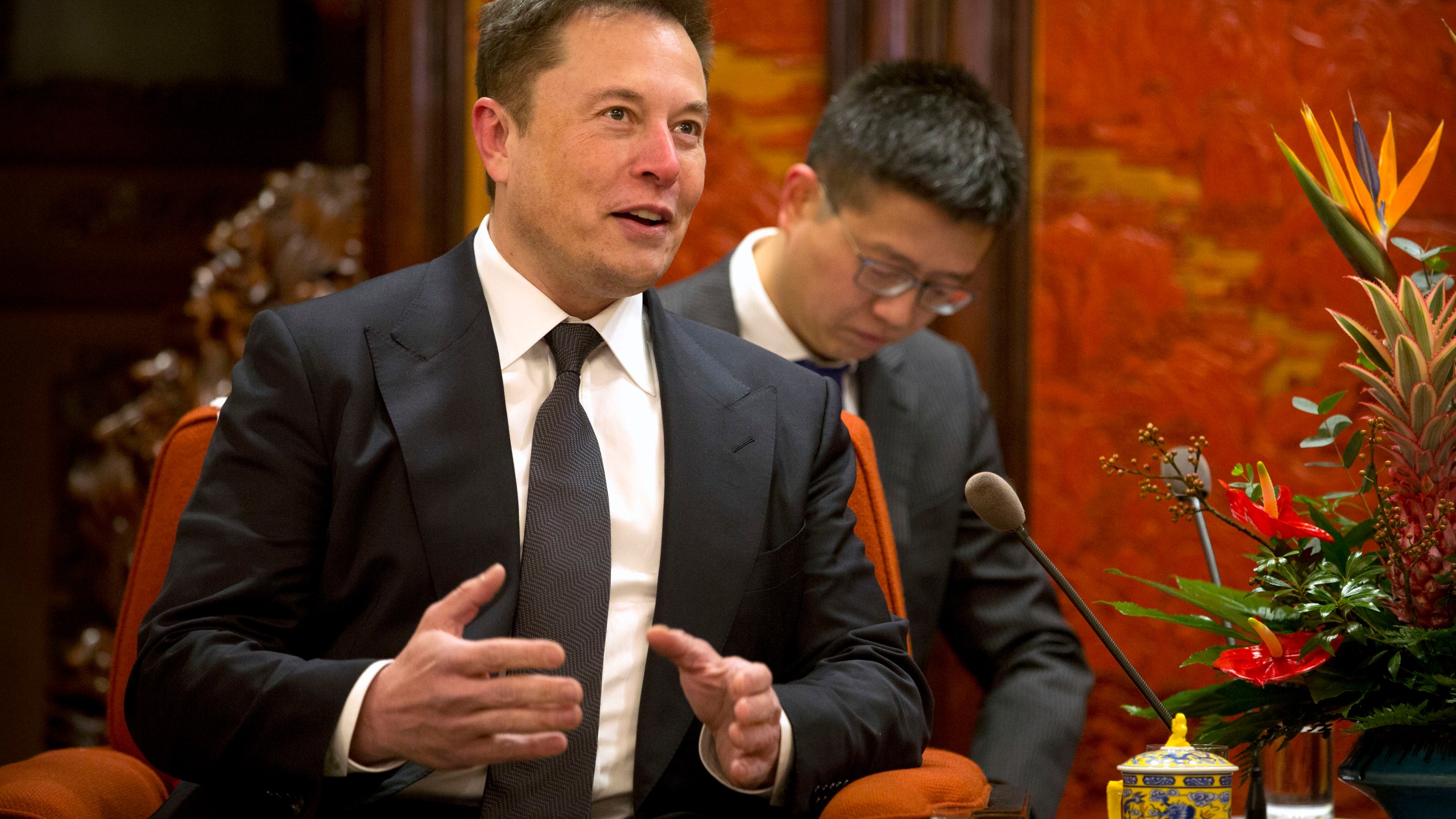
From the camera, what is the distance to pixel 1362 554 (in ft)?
4.59

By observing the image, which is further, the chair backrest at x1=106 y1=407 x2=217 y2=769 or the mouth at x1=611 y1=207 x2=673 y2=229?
the chair backrest at x1=106 y1=407 x2=217 y2=769

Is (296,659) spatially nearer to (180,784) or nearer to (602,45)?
(180,784)

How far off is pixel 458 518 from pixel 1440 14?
2288mm

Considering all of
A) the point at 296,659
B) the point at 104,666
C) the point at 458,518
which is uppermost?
the point at 458,518

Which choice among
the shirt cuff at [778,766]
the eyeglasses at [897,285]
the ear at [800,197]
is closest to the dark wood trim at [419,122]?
the ear at [800,197]

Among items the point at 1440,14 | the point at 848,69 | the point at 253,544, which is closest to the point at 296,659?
the point at 253,544

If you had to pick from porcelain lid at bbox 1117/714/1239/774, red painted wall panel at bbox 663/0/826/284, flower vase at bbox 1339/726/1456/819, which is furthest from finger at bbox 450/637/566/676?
red painted wall panel at bbox 663/0/826/284

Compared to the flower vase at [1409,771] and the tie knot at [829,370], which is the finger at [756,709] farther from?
the tie knot at [829,370]

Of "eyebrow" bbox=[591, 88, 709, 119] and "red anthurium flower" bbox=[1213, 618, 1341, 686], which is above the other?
"eyebrow" bbox=[591, 88, 709, 119]

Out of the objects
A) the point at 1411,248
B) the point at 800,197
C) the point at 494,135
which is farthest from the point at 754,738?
the point at 800,197

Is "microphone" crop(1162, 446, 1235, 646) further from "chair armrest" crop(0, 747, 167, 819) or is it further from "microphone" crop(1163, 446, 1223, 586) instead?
"chair armrest" crop(0, 747, 167, 819)

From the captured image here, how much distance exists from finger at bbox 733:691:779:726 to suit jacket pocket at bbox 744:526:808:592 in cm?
21

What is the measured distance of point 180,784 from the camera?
1381mm

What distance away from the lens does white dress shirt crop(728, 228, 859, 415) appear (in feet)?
7.36
